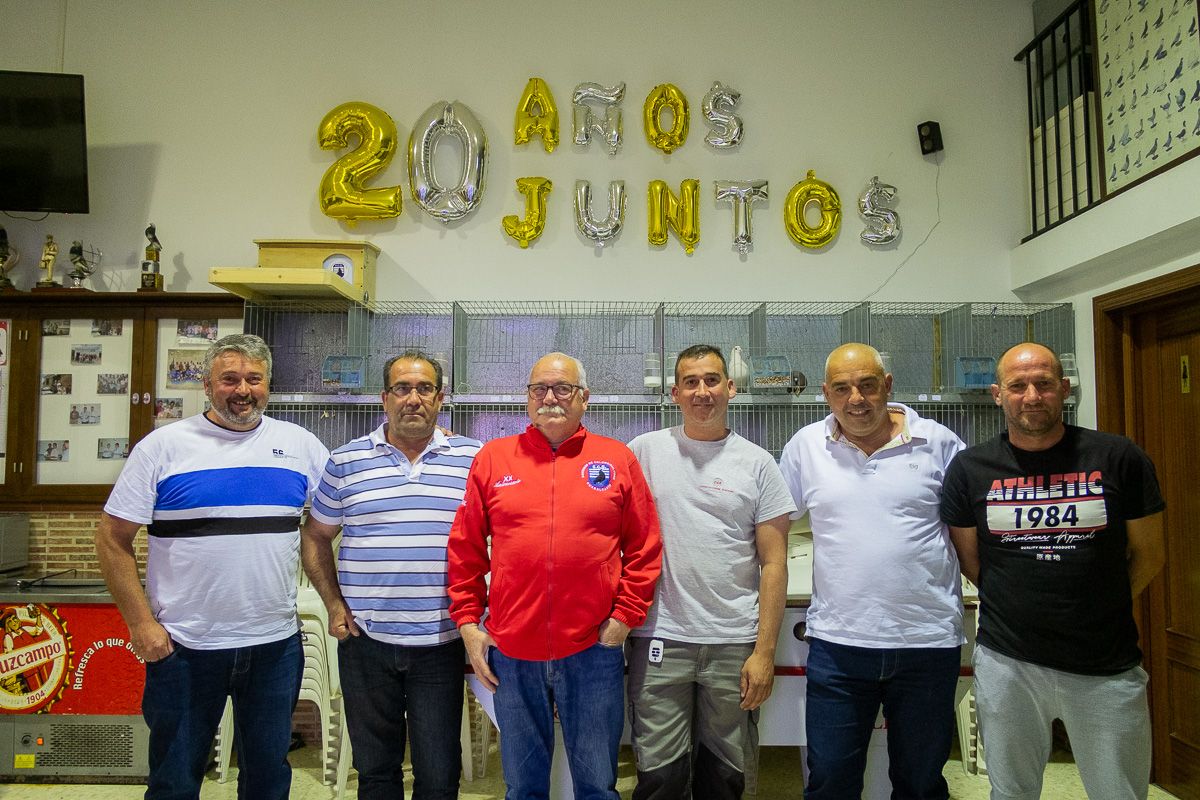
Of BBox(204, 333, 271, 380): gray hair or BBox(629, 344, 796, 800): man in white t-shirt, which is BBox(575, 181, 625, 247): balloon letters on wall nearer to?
BBox(629, 344, 796, 800): man in white t-shirt

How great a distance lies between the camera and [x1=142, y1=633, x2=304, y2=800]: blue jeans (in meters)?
2.25

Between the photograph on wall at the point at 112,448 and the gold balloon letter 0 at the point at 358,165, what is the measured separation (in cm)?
173

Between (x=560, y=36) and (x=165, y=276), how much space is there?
2748mm

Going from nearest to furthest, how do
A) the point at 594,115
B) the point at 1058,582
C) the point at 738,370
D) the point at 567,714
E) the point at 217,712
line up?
the point at 1058,582 < the point at 567,714 < the point at 217,712 < the point at 738,370 < the point at 594,115

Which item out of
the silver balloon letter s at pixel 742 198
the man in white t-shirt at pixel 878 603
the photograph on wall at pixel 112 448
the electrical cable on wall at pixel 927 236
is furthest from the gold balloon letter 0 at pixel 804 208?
the photograph on wall at pixel 112 448

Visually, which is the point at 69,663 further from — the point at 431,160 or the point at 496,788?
the point at 431,160

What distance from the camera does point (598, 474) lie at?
2.25 metres

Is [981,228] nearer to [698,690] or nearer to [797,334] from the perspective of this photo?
[797,334]

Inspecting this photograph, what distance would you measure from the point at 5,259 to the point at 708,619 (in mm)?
4437

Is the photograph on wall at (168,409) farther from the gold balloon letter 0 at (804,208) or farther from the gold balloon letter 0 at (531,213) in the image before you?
the gold balloon letter 0 at (804,208)

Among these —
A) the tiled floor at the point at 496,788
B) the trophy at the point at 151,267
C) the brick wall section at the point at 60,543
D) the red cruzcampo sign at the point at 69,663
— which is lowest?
the tiled floor at the point at 496,788

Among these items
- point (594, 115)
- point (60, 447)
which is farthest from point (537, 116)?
point (60, 447)

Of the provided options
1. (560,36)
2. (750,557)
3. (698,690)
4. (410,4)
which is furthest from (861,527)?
(410,4)

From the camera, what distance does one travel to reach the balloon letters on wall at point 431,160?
173 inches
